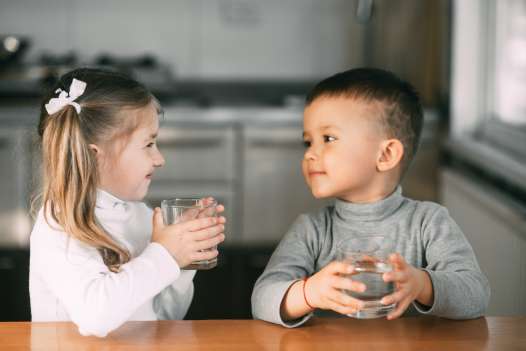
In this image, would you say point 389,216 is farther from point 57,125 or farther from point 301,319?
point 57,125

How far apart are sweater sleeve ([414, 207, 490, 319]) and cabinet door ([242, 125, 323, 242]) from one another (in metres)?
2.52

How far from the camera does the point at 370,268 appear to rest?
102cm

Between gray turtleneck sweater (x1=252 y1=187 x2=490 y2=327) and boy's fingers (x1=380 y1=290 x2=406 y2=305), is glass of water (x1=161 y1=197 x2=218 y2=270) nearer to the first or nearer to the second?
gray turtleneck sweater (x1=252 y1=187 x2=490 y2=327)

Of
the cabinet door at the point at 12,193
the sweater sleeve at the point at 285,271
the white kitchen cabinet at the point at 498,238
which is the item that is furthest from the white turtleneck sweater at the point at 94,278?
the cabinet door at the point at 12,193

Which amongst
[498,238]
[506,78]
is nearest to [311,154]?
[498,238]

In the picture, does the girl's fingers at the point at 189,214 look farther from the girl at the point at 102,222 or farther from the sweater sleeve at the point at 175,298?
the sweater sleeve at the point at 175,298

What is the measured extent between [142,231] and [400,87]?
0.49 m

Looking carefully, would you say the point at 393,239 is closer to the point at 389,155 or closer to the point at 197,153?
the point at 389,155

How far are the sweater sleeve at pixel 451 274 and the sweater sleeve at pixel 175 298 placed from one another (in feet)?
1.35

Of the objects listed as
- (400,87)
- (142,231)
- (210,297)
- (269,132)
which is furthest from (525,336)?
(269,132)

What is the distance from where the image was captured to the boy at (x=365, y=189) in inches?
47.9

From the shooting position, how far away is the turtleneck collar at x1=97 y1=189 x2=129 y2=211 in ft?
4.30

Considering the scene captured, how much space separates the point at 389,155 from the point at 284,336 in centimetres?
Result: 41

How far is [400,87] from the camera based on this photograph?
130 centimetres
